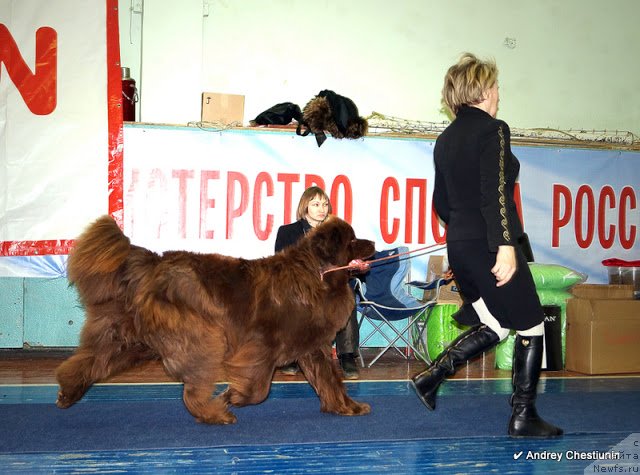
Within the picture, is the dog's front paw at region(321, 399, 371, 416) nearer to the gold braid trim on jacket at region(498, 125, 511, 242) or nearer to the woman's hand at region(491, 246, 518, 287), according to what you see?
the woman's hand at region(491, 246, 518, 287)

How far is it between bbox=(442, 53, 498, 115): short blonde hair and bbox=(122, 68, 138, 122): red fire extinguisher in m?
3.75

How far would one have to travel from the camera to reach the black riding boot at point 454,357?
3660mm

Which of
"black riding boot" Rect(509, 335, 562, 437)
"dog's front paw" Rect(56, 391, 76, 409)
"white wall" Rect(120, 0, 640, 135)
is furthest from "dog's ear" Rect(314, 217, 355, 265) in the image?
"white wall" Rect(120, 0, 640, 135)

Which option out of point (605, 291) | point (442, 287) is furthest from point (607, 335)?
point (442, 287)

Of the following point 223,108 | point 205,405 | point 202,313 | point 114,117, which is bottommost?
point 205,405

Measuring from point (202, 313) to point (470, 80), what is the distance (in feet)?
6.05

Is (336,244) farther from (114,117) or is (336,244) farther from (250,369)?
(114,117)

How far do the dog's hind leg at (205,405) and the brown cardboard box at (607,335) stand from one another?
137 inches

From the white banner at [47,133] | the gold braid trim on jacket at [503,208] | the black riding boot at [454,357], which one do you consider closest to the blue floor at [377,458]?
the black riding boot at [454,357]

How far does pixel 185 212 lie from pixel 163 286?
112 inches

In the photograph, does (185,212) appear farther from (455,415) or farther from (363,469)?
(363,469)

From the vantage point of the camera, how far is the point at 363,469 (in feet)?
9.74

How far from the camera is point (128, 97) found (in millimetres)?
6398

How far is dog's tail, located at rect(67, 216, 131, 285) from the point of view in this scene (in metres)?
3.60
